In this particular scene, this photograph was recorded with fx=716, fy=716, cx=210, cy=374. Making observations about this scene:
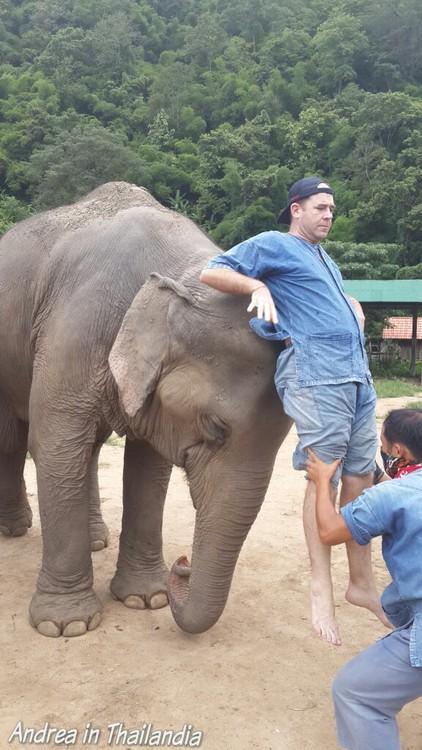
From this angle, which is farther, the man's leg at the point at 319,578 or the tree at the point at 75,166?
the tree at the point at 75,166

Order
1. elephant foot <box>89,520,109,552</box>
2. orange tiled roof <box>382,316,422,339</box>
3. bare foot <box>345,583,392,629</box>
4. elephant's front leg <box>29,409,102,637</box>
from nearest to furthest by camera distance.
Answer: bare foot <box>345,583,392,629</box>
elephant's front leg <box>29,409,102,637</box>
elephant foot <box>89,520,109,552</box>
orange tiled roof <box>382,316,422,339</box>

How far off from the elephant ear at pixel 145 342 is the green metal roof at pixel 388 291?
18335 mm

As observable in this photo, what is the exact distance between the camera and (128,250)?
406 cm

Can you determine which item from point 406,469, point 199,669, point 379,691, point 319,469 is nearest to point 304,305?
point 319,469

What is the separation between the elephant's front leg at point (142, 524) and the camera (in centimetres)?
462

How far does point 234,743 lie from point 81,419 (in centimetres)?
186

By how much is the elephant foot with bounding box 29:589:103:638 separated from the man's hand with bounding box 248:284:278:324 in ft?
7.37

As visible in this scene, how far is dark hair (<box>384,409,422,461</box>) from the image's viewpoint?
2615 millimetres

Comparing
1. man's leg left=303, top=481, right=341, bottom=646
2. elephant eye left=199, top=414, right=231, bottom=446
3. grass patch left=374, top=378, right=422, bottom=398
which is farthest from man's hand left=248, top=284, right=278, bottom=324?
grass patch left=374, top=378, right=422, bottom=398

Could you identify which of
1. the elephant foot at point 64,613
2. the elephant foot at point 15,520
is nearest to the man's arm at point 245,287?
the elephant foot at point 64,613

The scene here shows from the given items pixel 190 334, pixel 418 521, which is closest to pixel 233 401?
pixel 190 334

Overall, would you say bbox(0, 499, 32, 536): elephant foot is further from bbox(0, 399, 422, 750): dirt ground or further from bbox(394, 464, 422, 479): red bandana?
bbox(394, 464, 422, 479): red bandana

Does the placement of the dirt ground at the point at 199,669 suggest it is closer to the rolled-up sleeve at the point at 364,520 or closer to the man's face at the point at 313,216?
the rolled-up sleeve at the point at 364,520

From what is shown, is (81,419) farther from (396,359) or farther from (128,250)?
(396,359)
